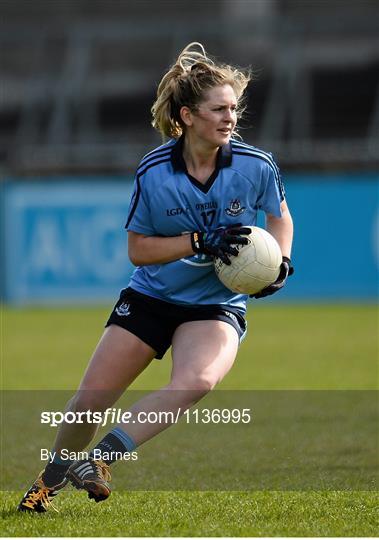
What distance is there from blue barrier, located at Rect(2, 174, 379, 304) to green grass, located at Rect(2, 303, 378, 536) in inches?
23.9

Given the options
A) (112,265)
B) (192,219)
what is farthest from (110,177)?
(192,219)

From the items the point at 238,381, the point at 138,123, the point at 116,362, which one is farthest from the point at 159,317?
the point at 138,123

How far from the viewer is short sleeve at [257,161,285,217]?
5703 millimetres

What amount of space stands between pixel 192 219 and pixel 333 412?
414 centimetres

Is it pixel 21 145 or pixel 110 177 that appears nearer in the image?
pixel 110 177

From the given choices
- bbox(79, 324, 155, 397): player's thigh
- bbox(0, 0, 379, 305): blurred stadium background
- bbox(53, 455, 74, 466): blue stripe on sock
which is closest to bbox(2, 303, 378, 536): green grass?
bbox(53, 455, 74, 466): blue stripe on sock

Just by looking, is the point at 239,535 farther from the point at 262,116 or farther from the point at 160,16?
the point at 160,16

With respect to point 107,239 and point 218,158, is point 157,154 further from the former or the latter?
point 107,239

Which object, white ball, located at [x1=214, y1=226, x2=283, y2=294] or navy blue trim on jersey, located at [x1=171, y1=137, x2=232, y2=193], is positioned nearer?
white ball, located at [x1=214, y1=226, x2=283, y2=294]

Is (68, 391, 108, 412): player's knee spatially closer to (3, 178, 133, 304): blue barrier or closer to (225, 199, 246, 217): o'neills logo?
(225, 199, 246, 217): o'neills logo

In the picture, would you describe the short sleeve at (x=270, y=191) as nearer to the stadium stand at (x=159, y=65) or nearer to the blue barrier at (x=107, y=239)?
the blue barrier at (x=107, y=239)

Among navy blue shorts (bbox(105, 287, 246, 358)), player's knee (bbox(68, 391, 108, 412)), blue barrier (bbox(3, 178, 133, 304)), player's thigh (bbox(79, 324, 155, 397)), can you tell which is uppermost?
navy blue shorts (bbox(105, 287, 246, 358))

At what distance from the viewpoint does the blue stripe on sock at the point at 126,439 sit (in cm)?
528

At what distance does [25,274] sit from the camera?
21.3 m
